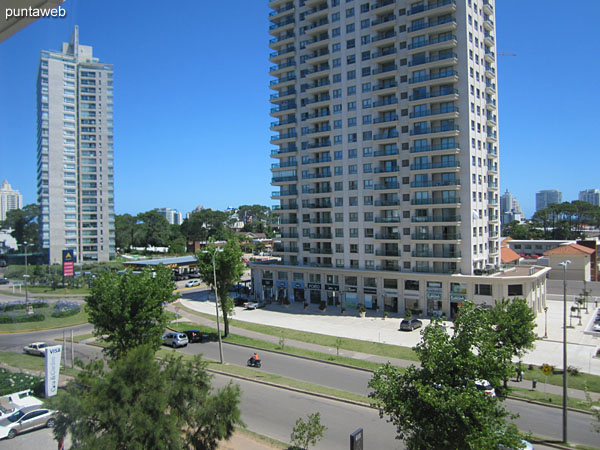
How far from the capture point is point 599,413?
52.1ft

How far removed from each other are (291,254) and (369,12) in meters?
34.7

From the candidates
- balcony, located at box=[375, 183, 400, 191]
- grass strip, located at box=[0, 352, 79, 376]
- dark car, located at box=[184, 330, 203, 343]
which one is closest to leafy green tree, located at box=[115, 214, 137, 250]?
balcony, located at box=[375, 183, 400, 191]

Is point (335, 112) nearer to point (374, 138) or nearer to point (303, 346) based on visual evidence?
point (374, 138)

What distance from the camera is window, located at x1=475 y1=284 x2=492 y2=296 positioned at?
46.5 meters

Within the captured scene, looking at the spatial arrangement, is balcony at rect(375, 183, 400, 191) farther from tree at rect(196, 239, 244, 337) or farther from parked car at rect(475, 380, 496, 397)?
parked car at rect(475, 380, 496, 397)

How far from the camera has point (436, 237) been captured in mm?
49875

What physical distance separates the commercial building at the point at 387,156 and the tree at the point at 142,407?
133ft

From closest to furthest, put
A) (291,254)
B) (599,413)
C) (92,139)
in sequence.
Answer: (599,413)
(92,139)
(291,254)

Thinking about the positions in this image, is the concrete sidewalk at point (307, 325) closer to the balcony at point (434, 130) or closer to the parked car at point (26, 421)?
the balcony at point (434, 130)

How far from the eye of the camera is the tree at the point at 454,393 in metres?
11.6

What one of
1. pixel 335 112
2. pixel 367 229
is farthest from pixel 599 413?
pixel 335 112

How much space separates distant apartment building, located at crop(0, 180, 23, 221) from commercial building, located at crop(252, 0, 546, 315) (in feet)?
157

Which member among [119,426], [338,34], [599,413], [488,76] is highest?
[338,34]

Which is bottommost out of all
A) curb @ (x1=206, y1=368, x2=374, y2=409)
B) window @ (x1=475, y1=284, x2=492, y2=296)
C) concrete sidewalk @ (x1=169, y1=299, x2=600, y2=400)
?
concrete sidewalk @ (x1=169, y1=299, x2=600, y2=400)
